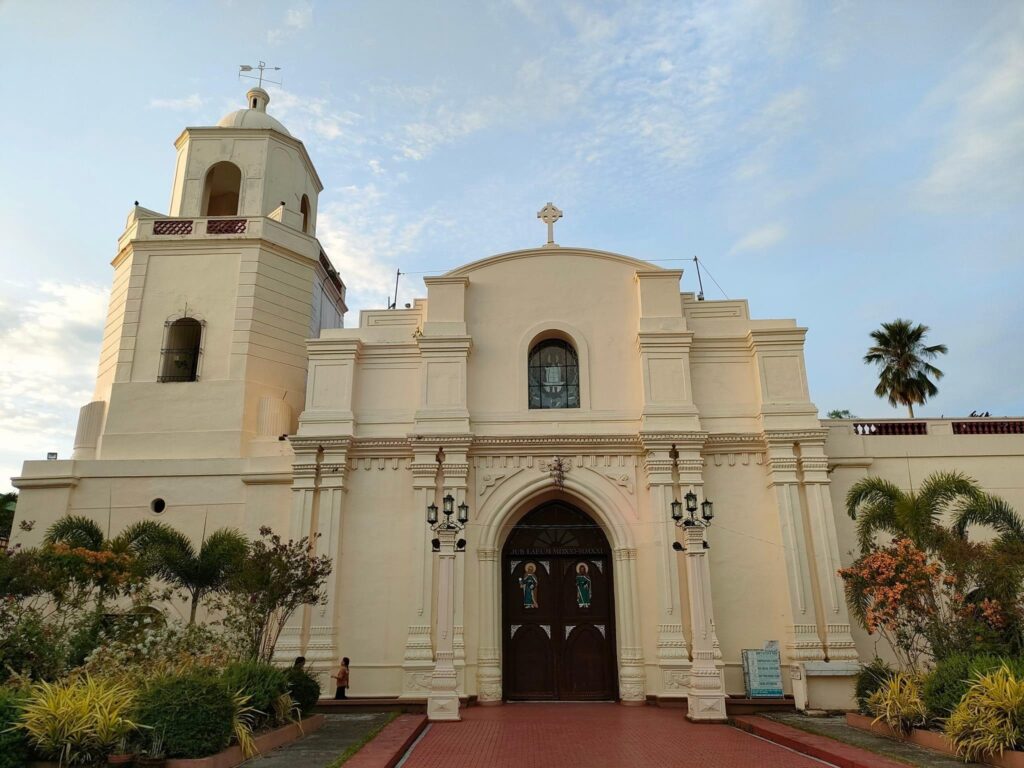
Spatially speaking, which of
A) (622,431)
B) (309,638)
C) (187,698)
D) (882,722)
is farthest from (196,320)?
(882,722)

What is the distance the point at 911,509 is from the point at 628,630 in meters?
6.33

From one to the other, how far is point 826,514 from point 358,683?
436 inches

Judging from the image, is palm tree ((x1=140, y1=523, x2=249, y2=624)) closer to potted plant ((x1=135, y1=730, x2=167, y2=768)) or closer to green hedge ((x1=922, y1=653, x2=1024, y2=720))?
potted plant ((x1=135, y1=730, x2=167, y2=768))

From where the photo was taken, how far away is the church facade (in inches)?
643

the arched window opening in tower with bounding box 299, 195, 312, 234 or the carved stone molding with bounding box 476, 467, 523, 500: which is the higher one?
the arched window opening in tower with bounding box 299, 195, 312, 234

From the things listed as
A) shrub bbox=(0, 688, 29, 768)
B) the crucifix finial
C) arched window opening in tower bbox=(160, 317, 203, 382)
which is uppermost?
the crucifix finial

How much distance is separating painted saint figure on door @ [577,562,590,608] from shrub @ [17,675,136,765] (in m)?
11.0

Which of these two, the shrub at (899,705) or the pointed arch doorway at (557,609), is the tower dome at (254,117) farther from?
the shrub at (899,705)

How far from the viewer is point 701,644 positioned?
14.6 meters

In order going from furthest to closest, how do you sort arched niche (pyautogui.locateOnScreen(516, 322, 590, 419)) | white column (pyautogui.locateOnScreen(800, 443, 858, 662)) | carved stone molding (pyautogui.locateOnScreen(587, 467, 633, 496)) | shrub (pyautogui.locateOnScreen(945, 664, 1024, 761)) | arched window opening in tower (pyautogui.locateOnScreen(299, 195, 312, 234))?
arched window opening in tower (pyautogui.locateOnScreen(299, 195, 312, 234))
arched niche (pyautogui.locateOnScreen(516, 322, 590, 419))
carved stone molding (pyautogui.locateOnScreen(587, 467, 633, 496))
white column (pyautogui.locateOnScreen(800, 443, 858, 662))
shrub (pyautogui.locateOnScreen(945, 664, 1024, 761))

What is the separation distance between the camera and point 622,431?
17906 millimetres

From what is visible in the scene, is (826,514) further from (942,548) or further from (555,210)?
(555,210)

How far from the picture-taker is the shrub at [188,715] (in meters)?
8.81

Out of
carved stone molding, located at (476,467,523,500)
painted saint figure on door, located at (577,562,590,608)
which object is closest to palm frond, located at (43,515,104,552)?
carved stone molding, located at (476,467,523,500)
